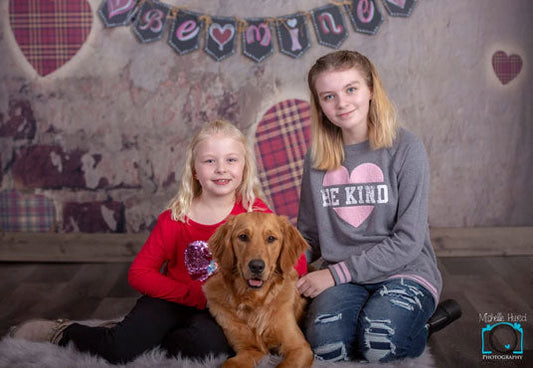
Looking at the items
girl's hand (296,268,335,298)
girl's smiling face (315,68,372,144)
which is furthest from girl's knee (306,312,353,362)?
girl's smiling face (315,68,372,144)

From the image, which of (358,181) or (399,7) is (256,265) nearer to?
(358,181)

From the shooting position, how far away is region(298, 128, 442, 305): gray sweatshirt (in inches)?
74.5

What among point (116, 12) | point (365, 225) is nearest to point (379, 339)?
point (365, 225)

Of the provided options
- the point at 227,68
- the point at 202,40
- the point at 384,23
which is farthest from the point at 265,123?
the point at 384,23

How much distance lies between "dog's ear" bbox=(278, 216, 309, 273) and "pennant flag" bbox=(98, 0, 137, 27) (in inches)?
79.7

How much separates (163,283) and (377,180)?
88 centimetres

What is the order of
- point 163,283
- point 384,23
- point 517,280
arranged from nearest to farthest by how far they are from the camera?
point 163,283 → point 517,280 → point 384,23

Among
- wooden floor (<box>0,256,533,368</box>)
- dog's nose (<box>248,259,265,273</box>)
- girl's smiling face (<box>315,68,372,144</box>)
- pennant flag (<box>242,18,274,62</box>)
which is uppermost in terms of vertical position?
pennant flag (<box>242,18,274,62</box>)

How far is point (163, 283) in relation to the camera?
190 centimetres

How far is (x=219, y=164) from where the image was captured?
6.47 ft

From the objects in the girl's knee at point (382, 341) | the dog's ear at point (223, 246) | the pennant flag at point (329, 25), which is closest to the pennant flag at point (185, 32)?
the pennant flag at point (329, 25)

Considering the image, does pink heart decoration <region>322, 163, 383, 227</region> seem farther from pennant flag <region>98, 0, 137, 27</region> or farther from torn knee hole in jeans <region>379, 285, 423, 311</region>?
pennant flag <region>98, 0, 137, 27</region>

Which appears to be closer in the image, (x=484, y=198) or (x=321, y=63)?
(x=321, y=63)

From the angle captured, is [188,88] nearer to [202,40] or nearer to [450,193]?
[202,40]
